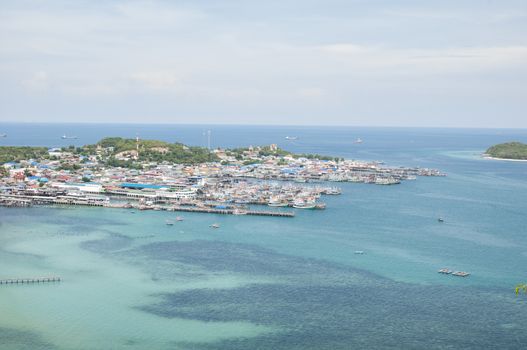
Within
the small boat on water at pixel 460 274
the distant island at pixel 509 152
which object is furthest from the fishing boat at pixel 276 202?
the distant island at pixel 509 152

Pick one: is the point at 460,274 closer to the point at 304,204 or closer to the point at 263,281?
the point at 263,281

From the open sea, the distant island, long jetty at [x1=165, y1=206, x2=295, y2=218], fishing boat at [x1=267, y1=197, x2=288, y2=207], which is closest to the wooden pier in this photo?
the open sea

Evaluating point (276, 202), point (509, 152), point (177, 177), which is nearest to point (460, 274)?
point (276, 202)

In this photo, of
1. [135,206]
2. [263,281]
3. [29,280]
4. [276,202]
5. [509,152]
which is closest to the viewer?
[29,280]

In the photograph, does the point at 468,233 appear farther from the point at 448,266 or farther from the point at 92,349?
the point at 92,349

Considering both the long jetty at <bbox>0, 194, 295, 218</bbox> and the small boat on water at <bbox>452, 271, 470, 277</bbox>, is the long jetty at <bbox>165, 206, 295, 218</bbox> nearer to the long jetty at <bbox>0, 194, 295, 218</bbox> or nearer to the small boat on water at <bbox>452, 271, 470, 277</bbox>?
the long jetty at <bbox>0, 194, 295, 218</bbox>
